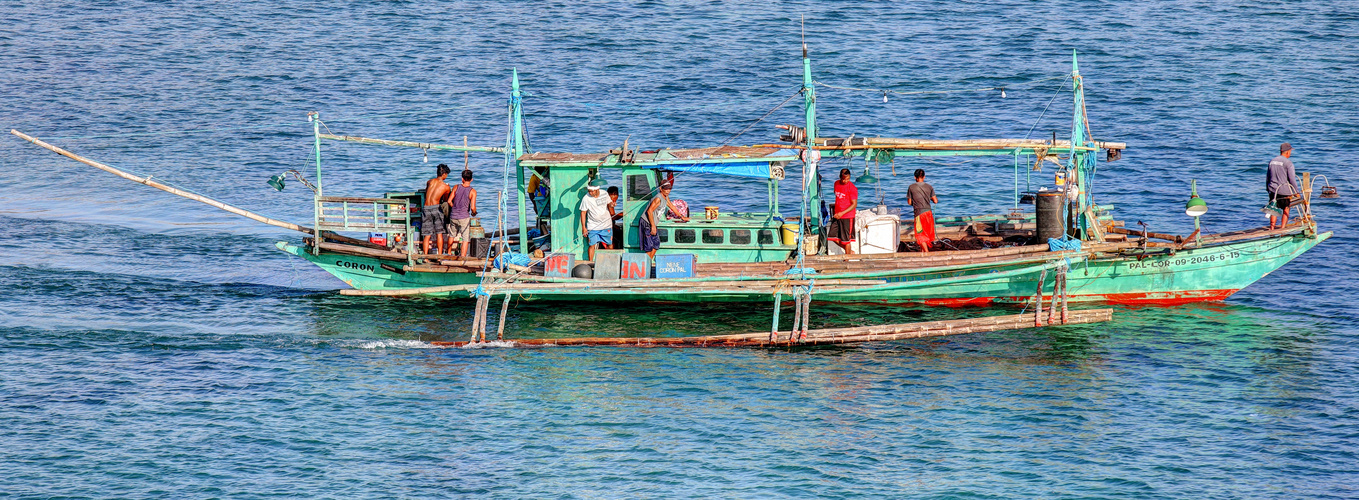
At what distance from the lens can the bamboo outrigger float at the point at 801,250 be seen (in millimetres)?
26219

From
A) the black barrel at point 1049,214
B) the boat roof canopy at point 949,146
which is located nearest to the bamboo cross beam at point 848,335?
the black barrel at point 1049,214

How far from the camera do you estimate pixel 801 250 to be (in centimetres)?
2572

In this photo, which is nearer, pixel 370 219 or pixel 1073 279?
pixel 1073 279

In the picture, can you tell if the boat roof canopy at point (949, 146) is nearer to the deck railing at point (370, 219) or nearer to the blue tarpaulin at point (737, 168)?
the blue tarpaulin at point (737, 168)

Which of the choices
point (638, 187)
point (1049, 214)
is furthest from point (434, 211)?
point (1049, 214)

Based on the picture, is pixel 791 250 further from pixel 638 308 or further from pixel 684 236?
pixel 638 308

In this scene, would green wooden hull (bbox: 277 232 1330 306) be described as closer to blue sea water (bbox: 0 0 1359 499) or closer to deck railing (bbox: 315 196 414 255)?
blue sea water (bbox: 0 0 1359 499)

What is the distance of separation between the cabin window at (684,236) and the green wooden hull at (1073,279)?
1.17 m

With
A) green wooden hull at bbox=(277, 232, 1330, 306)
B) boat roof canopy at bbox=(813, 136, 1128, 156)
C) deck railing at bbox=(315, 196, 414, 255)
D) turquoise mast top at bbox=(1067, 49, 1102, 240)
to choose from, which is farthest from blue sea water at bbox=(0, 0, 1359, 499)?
boat roof canopy at bbox=(813, 136, 1128, 156)

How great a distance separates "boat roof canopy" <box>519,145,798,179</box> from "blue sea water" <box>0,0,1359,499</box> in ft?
10.5

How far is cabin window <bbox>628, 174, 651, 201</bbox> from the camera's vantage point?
27359 millimetres

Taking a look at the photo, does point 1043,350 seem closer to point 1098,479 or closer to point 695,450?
point 1098,479

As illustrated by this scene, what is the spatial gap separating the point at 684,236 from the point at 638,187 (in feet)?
4.70

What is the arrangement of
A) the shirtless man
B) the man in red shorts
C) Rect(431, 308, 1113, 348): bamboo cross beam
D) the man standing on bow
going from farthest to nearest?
the man standing on bow < the shirtless man < the man in red shorts < Rect(431, 308, 1113, 348): bamboo cross beam
